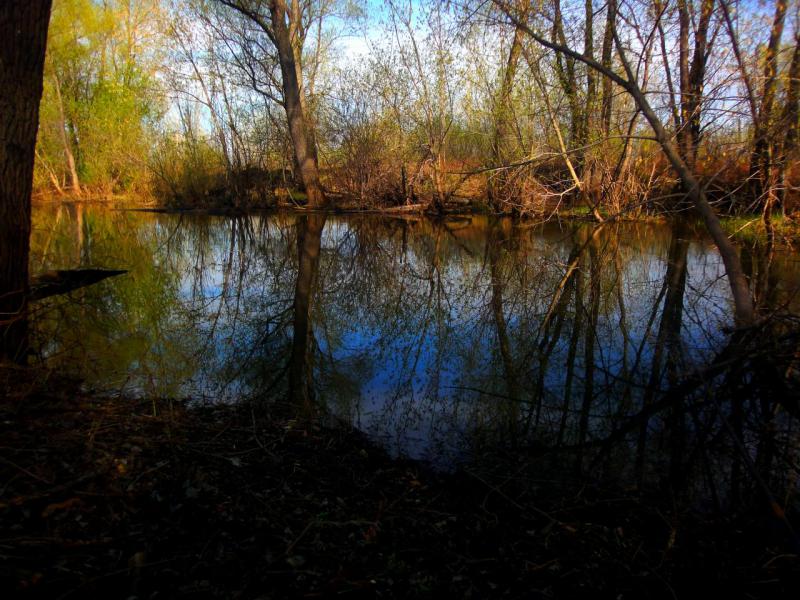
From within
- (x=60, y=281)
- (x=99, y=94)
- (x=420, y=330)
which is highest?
(x=99, y=94)

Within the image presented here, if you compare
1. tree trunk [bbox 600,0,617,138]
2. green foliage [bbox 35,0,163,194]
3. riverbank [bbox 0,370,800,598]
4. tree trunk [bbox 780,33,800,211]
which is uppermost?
green foliage [bbox 35,0,163,194]

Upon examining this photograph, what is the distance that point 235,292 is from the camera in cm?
869

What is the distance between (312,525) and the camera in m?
2.55

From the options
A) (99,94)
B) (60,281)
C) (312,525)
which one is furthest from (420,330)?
(99,94)

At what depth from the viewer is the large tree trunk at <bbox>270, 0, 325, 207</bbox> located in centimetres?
2133

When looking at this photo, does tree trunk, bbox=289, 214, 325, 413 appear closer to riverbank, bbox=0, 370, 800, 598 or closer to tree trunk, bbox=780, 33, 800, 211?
riverbank, bbox=0, 370, 800, 598

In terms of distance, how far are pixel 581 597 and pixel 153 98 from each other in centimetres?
3500

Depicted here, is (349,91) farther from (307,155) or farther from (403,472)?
(403,472)

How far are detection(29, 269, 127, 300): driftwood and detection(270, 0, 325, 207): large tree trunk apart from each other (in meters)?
15.2

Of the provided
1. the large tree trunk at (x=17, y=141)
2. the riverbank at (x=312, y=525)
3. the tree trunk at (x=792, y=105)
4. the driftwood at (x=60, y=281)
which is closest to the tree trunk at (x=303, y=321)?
the riverbank at (x=312, y=525)

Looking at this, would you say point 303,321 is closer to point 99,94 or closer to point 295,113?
point 295,113

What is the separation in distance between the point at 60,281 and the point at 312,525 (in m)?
5.81

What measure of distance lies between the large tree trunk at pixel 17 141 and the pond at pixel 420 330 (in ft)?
2.06

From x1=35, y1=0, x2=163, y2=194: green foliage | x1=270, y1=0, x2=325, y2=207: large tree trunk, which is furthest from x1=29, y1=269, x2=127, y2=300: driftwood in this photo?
x1=35, y1=0, x2=163, y2=194: green foliage
